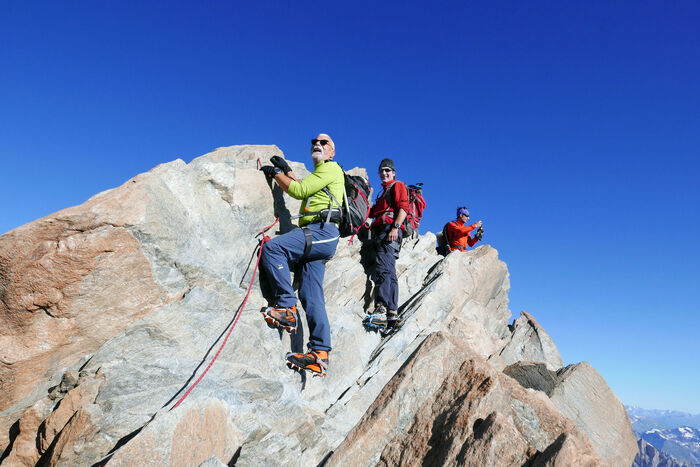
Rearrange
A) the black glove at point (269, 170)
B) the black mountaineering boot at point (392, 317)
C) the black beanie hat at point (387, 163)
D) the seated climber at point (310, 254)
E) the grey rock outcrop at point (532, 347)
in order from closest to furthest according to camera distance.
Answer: the seated climber at point (310, 254) → the black glove at point (269, 170) → the black mountaineering boot at point (392, 317) → the black beanie hat at point (387, 163) → the grey rock outcrop at point (532, 347)

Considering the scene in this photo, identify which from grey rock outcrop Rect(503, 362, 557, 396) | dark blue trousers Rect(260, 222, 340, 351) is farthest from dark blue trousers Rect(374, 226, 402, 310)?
grey rock outcrop Rect(503, 362, 557, 396)

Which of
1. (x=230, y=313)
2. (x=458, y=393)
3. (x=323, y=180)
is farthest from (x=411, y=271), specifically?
(x=458, y=393)

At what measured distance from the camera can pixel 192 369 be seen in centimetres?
806

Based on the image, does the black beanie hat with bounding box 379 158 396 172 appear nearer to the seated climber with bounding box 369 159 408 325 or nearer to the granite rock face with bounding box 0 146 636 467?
the seated climber with bounding box 369 159 408 325

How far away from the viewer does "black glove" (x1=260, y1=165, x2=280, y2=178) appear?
11031 mm

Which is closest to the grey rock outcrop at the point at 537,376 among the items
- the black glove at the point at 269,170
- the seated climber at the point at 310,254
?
the seated climber at the point at 310,254

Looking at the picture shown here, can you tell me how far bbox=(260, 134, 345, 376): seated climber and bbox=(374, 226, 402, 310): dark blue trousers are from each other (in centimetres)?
322

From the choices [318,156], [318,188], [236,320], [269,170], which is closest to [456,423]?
[236,320]

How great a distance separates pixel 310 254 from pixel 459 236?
12.3 m

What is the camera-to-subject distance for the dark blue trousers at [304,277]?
9.82 metres

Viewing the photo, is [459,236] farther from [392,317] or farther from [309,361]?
[309,361]

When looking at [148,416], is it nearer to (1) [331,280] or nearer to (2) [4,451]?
(2) [4,451]

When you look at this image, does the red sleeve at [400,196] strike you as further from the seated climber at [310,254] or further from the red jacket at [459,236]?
the red jacket at [459,236]

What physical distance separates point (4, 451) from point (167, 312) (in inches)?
136
